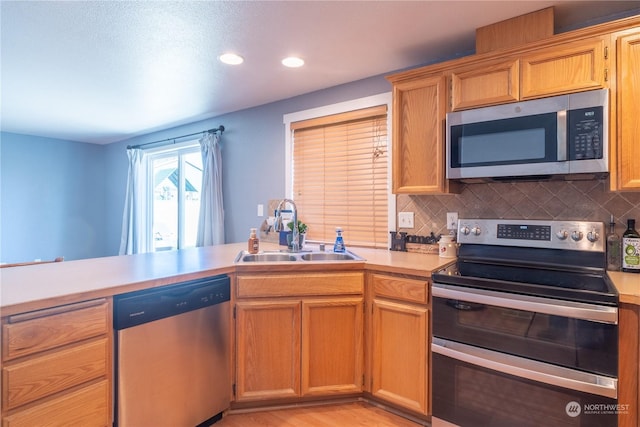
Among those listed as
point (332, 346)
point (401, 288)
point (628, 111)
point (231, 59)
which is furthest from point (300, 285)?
point (628, 111)

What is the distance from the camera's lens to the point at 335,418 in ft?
6.39

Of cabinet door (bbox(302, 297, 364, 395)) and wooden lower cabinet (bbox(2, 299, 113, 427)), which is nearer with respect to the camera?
wooden lower cabinet (bbox(2, 299, 113, 427))

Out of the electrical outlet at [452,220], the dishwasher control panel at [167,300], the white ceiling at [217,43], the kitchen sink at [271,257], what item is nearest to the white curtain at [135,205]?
the white ceiling at [217,43]

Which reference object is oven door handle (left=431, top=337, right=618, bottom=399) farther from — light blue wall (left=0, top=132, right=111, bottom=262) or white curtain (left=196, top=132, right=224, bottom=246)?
light blue wall (left=0, top=132, right=111, bottom=262)

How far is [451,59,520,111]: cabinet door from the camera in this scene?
1770mm

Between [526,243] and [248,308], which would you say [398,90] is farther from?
[248,308]

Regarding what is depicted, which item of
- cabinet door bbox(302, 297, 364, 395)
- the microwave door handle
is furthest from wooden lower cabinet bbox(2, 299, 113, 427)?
the microwave door handle

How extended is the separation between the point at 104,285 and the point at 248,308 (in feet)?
2.46

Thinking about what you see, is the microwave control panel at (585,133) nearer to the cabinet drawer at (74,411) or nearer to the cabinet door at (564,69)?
the cabinet door at (564,69)

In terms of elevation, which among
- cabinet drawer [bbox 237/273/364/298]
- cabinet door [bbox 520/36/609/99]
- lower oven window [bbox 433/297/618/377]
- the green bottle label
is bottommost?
lower oven window [bbox 433/297/618/377]

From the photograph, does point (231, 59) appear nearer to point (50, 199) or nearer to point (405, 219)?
point (405, 219)

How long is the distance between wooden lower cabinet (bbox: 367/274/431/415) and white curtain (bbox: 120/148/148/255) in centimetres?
378

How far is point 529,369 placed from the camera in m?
1.44

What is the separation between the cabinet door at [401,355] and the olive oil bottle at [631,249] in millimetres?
977
